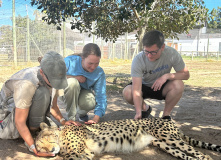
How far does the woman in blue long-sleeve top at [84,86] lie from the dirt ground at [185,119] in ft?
2.16

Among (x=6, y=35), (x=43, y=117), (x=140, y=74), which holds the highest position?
(x=6, y=35)

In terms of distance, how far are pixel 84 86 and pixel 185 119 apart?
1.79m

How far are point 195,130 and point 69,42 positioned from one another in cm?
1013

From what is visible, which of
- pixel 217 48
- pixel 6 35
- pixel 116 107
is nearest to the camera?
pixel 116 107

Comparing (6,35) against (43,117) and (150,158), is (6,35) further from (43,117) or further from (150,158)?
(150,158)

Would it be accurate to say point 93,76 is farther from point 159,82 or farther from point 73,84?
point 159,82

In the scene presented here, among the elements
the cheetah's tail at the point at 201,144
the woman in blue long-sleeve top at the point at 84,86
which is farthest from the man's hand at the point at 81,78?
the cheetah's tail at the point at 201,144

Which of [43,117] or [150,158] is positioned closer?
[150,158]

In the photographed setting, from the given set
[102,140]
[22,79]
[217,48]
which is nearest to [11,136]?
Result: [22,79]

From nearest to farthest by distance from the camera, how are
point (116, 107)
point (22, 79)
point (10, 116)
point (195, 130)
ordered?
point (22, 79) → point (10, 116) → point (195, 130) → point (116, 107)

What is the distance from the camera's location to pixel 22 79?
2.29m

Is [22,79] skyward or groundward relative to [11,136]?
skyward

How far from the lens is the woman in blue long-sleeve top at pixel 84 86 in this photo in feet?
9.90

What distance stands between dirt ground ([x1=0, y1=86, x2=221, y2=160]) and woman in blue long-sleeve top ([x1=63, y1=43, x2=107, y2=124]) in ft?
2.16
